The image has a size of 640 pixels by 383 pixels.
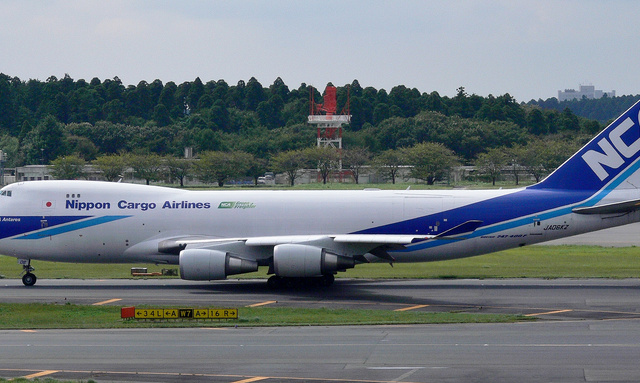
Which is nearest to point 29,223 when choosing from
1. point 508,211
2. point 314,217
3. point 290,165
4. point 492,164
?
point 314,217

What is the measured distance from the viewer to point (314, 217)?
35.6 metres

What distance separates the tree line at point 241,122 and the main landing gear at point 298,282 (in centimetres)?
7102

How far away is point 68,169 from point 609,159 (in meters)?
70.3

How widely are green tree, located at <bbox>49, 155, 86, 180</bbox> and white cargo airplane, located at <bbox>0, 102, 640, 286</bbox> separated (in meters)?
57.4

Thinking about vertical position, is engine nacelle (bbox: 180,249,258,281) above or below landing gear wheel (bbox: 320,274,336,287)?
above

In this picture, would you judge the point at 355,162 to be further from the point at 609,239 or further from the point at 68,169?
the point at 609,239

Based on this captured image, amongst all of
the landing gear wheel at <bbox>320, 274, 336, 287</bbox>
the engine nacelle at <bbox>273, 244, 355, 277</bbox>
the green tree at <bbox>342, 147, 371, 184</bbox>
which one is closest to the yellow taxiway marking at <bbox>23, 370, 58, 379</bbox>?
the engine nacelle at <bbox>273, 244, 355, 277</bbox>

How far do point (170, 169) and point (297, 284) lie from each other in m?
68.5

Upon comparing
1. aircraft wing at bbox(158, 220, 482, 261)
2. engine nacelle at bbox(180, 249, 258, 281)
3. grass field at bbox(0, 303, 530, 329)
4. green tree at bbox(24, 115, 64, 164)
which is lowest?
grass field at bbox(0, 303, 530, 329)

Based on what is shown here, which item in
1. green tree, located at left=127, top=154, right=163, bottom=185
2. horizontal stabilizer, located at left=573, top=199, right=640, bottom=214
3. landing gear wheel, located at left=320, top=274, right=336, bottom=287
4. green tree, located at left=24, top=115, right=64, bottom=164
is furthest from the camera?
green tree, located at left=24, top=115, right=64, bottom=164

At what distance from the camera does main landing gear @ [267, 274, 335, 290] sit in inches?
1375

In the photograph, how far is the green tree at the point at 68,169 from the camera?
92562mm

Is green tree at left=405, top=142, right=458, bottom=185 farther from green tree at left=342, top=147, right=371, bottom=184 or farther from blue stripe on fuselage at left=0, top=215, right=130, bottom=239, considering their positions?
blue stripe on fuselage at left=0, top=215, right=130, bottom=239

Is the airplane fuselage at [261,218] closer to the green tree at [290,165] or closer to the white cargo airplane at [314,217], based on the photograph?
the white cargo airplane at [314,217]
